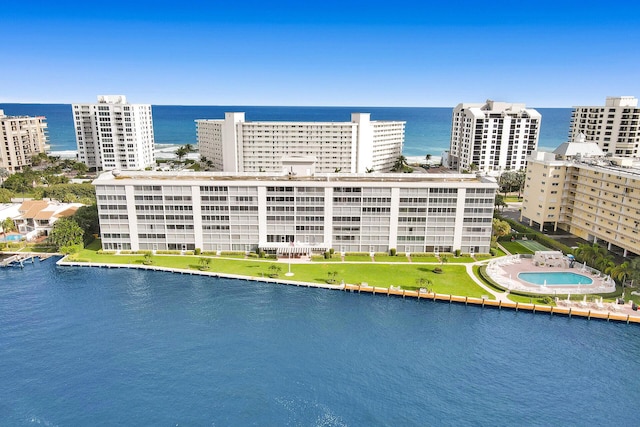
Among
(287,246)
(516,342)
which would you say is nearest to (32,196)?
(287,246)

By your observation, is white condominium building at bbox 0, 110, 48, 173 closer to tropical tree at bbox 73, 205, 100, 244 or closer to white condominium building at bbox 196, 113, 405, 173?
white condominium building at bbox 196, 113, 405, 173

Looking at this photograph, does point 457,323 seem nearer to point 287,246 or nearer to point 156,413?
point 287,246

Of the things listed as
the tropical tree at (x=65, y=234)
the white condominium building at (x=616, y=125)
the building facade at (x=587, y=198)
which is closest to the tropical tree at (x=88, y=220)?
the tropical tree at (x=65, y=234)

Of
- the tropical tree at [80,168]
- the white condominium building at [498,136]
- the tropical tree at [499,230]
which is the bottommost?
the tropical tree at [499,230]

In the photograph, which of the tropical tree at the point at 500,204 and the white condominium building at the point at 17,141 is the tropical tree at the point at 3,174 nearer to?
the white condominium building at the point at 17,141

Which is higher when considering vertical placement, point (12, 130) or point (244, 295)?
point (12, 130)

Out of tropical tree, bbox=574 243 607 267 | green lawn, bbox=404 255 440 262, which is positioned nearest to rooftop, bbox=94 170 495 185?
green lawn, bbox=404 255 440 262
